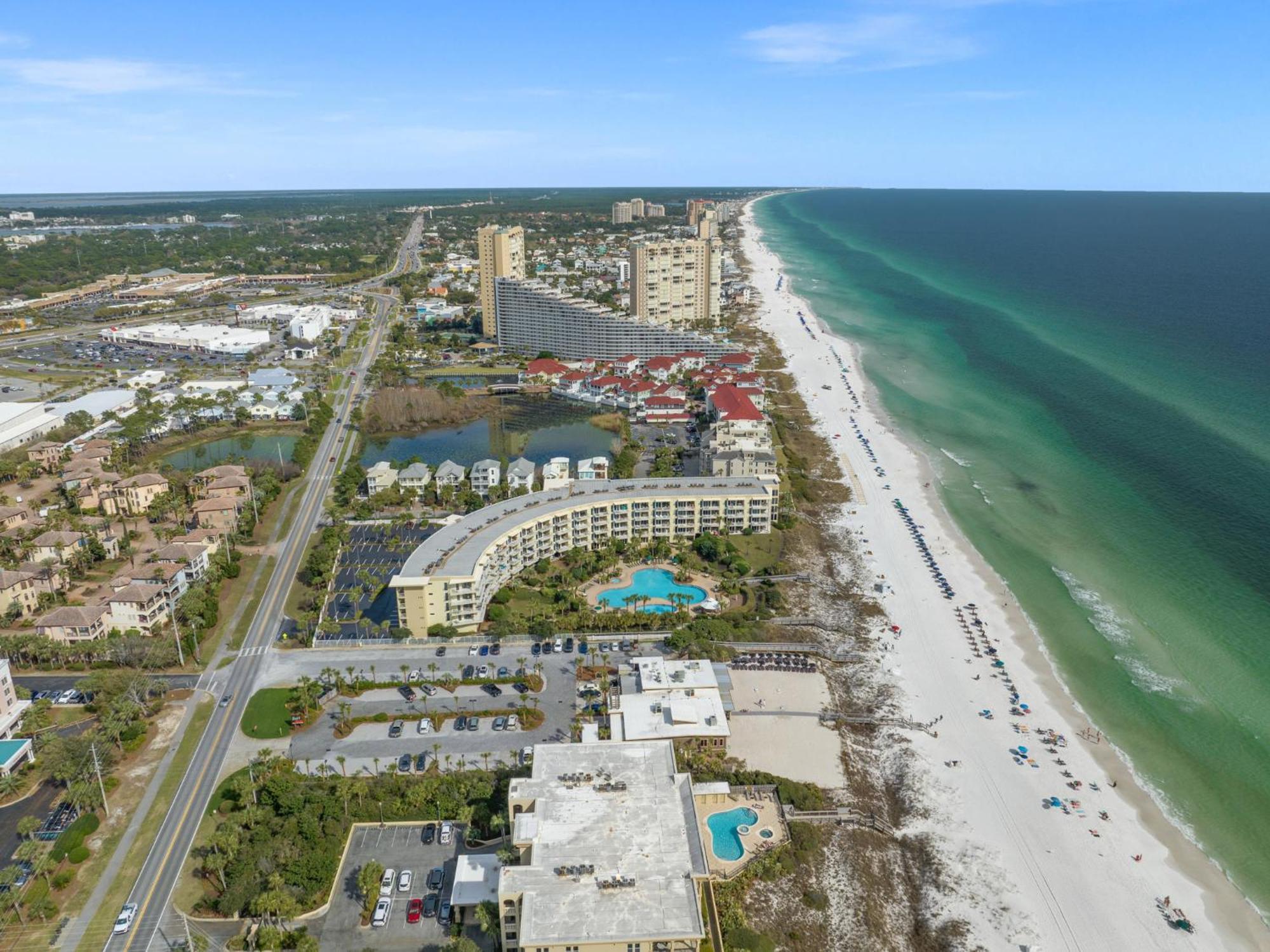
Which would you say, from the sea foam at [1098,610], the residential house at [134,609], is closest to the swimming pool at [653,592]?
the sea foam at [1098,610]

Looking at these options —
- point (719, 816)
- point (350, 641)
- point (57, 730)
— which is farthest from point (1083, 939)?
point (57, 730)

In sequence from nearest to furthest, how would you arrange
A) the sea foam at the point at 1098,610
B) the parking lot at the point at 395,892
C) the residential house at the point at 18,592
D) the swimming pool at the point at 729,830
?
the parking lot at the point at 395,892 < the swimming pool at the point at 729,830 < the sea foam at the point at 1098,610 < the residential house at the point at 18,592

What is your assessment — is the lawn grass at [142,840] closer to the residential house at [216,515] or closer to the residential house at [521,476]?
the residential house at [216,515]

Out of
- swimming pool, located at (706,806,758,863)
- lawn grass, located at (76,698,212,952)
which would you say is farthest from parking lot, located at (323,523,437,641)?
swimming pool, located at (706,806,758,863)

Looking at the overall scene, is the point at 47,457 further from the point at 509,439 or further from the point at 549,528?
the point at 549,528

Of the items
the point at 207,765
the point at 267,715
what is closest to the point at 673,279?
the point at 267,715
